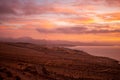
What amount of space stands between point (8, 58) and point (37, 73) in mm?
4693

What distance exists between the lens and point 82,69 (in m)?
16.3

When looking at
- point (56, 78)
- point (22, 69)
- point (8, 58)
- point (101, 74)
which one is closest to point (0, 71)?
point (22, 69)

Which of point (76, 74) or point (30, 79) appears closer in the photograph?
point (30, 79)

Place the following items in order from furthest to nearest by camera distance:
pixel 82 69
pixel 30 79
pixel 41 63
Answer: pixel 41 63 → pixel 82 69 → pixel 30 79

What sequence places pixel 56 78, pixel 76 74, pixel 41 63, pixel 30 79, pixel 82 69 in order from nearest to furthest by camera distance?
1. pixel 30 79
2. pixel 56 78
3. pixel 76 74
4. pixel 82 69
5. pixel 41 63

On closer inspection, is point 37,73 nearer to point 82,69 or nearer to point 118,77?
point 82,69

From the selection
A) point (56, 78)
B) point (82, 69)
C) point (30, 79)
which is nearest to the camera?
point (30, 79)

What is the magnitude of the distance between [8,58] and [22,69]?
12.1 feet

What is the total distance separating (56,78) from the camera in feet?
45.3

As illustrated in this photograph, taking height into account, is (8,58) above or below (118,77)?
above

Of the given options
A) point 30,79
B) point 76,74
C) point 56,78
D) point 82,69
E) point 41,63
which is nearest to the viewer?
point 30,79

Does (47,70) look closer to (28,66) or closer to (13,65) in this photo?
(28,66)

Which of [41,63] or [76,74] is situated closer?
[76,74]

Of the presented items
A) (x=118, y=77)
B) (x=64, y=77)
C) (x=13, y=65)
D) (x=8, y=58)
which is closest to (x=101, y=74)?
(x=118, y=77)
